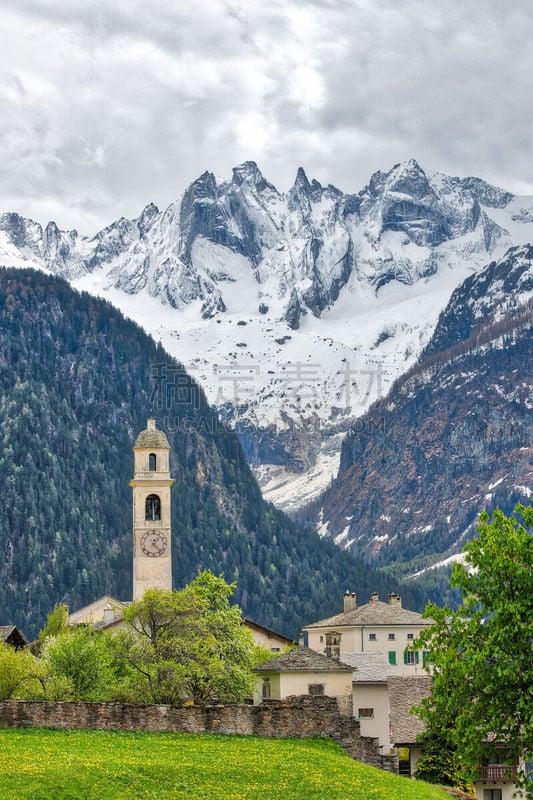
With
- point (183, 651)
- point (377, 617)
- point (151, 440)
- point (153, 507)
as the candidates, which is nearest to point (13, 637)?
point (153, 507)

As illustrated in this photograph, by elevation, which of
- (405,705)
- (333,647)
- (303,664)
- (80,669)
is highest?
(333,647)

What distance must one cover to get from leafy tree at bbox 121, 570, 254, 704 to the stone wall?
16967 mm

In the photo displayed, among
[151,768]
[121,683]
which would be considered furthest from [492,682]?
[121,683]

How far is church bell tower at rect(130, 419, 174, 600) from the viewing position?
429 ft

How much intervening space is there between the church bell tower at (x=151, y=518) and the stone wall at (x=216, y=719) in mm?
58077

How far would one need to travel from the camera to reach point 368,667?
10162 centimetres

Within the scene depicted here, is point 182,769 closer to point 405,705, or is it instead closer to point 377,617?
point 405,705

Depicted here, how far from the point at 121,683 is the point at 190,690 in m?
5.74

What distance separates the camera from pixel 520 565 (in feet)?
208

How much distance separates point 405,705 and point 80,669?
22.9m

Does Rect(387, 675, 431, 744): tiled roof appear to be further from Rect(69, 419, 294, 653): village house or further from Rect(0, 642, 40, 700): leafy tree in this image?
Rect(69, 419, 294, 653): village house

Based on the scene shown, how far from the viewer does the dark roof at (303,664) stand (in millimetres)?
84812

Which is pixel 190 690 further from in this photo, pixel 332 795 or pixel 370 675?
pixel 332 795

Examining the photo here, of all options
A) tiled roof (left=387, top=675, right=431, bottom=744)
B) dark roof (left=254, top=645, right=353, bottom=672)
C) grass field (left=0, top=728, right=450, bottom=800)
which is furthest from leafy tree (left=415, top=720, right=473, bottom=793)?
grass field (left=0, top=728, right=450, bottom=800)
